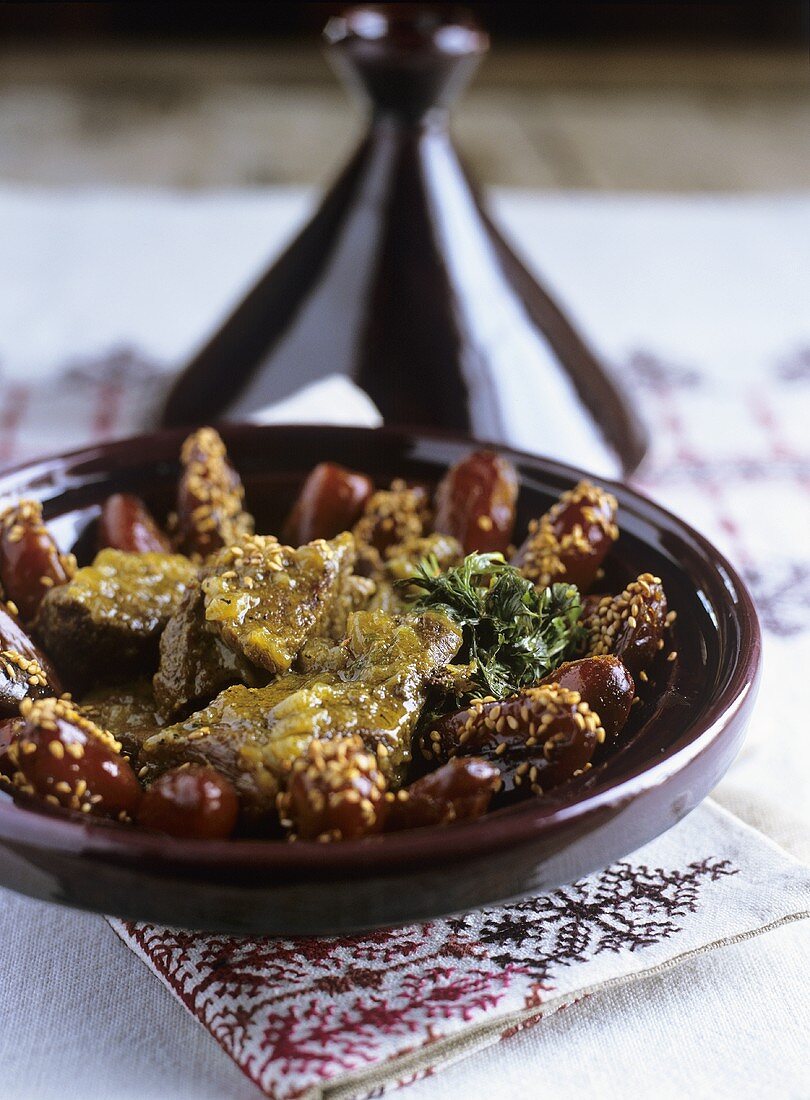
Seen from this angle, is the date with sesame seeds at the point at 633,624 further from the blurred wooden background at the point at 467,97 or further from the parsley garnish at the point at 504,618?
the blurred wooden background at the point at 467,97

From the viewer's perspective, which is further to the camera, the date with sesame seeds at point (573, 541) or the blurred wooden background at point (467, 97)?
the blurred wooden background at point (467, 97)

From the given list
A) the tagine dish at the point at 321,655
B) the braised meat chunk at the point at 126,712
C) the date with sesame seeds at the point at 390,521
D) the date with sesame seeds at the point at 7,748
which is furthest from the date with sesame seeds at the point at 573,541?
the date with sesame seeds at the point at 7,748

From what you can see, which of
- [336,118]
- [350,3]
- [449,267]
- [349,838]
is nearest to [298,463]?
[449,267]

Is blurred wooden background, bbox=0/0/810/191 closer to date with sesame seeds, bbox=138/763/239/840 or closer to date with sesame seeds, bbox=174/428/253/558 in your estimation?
date with sesame seeds, bbox=174/428/253/558

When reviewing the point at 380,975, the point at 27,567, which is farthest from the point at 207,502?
the point at 380,975

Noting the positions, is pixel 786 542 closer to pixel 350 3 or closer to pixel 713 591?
pixel 713 591

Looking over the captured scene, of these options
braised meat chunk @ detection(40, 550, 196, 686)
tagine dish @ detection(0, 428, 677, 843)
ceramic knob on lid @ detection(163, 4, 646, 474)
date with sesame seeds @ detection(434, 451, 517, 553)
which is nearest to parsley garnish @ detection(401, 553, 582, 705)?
tagine dish @ detection(0, 428, 677, 843)

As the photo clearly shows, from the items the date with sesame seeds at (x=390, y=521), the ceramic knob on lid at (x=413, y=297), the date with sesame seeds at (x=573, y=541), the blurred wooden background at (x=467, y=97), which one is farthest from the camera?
the blurred wooden background at (x=467, y=97)
